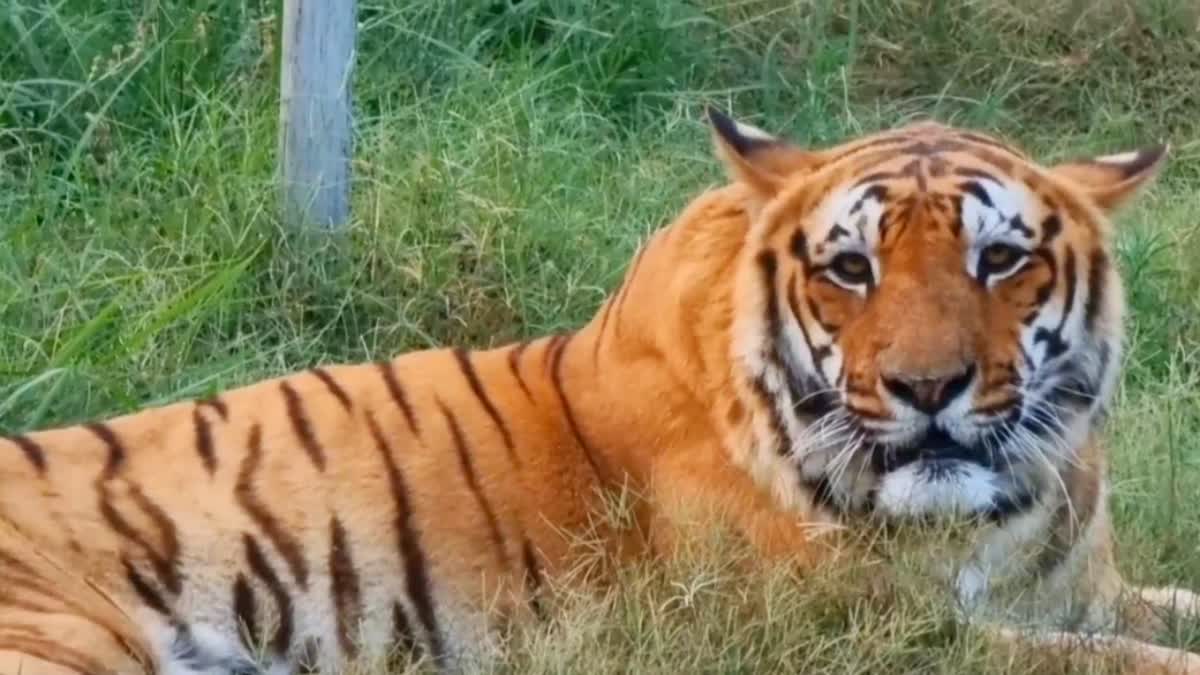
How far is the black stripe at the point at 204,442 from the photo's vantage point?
3012 millimetres

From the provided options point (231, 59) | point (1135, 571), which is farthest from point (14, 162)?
point (1135, 571)

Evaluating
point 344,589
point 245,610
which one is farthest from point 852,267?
point 245,610

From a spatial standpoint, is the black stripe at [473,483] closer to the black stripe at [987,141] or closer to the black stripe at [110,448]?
the black stripe at [110,448]

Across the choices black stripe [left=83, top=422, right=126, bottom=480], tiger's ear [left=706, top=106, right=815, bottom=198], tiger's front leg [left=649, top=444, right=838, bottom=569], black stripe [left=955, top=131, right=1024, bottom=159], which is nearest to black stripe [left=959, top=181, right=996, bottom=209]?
black stripe [left=955, top=131, right=1024, bottom=159]

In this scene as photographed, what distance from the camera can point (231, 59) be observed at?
16.1 feet

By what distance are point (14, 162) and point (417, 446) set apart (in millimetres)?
1950

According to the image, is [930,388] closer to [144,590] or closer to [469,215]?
[144,590]

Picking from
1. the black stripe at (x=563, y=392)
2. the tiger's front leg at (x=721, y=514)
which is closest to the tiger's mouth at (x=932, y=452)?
the tiger's front leg at (x=721, y=514)

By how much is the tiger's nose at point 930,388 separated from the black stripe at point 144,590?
921 mm

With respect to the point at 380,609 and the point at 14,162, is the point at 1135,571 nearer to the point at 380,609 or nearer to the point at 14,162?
the point at 380,609

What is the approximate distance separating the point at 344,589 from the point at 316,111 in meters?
1.49

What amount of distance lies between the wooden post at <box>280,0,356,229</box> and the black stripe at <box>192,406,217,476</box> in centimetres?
125

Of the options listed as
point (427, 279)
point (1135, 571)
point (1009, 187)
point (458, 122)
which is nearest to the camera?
point (1009, 187)

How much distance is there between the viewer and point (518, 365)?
3.14 m
